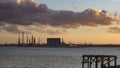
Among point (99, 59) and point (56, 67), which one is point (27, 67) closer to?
point (56, 67)

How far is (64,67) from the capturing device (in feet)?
378

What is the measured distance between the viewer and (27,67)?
115 metres

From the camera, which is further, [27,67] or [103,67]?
[27,67]

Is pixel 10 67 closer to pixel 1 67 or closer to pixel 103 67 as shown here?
pixel 1 67

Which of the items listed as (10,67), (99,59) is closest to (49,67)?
(10,67)

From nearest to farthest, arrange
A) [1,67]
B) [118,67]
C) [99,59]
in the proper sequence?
[118,67] → [99,59] → [1,67]

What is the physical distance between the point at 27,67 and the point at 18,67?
2608 millimetres

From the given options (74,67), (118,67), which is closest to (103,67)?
(118,67)

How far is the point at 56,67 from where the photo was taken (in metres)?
115

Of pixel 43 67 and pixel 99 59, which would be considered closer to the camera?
pixel 99 59

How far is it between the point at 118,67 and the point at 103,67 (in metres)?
4.90

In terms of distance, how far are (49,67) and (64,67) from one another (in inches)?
158

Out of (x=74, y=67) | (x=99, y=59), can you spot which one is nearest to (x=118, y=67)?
(x=99, y=59)

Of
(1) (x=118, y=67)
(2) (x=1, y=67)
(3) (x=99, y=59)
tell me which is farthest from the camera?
(2) (x=1, y=67)
